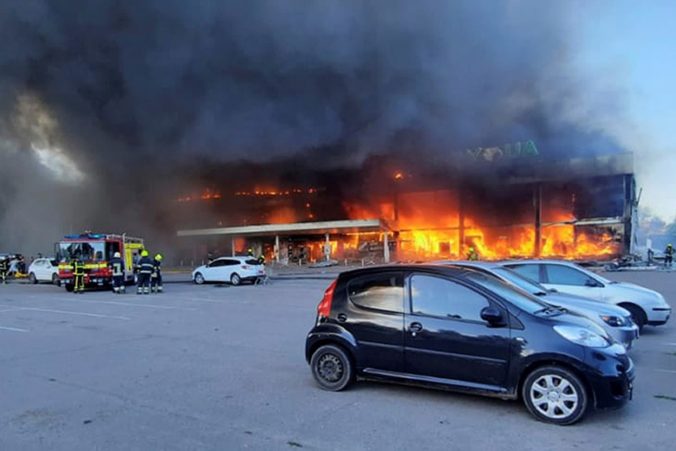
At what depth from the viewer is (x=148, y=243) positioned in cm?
5194

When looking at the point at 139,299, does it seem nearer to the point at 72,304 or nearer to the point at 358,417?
the point at 72,304

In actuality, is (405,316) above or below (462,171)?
below

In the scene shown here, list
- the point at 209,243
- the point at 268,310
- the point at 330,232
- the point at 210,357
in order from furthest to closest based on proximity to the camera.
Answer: the point at 209,243
the point at 330,232
the point at 268,310
the point at 210,357

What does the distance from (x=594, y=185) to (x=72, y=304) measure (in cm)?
4233

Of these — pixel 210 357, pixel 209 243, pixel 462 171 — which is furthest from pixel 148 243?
pixel 210 357

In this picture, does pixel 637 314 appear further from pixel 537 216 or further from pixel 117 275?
pixel 537 216

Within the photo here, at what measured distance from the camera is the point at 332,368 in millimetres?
5000

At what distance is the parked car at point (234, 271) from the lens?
69.2ft

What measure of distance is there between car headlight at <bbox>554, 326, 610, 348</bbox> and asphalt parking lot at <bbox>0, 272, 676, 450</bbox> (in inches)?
25.5

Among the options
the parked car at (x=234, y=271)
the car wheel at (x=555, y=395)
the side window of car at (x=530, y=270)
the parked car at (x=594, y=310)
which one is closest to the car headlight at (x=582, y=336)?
the car wheel at (x=555, y=395)

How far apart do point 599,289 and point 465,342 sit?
4881 millimetres

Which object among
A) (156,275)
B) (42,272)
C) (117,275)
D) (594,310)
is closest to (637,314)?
(594,310)

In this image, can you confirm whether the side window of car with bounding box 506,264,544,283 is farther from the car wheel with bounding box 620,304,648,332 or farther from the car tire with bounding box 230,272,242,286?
the car tire with bounding box 230,272,242,286

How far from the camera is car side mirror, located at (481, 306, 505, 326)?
4.22 m
